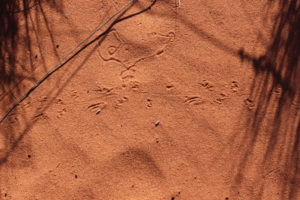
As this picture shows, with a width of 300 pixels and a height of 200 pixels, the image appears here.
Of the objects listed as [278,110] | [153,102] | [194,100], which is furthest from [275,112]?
[153,102]

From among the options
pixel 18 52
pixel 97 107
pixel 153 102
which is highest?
pixel 18 52

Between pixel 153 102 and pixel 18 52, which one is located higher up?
pixel 18 52

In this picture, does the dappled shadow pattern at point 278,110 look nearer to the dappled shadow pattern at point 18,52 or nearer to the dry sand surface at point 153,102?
the dry sand surface at point 153,102

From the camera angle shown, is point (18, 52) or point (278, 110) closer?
point (278, 110)

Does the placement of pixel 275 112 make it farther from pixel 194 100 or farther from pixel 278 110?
pixel 194 100

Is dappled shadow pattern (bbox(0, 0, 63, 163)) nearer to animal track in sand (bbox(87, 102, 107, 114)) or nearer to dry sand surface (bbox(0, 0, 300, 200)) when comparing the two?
dry sand surface (bbox(0, 0, 300, 200))

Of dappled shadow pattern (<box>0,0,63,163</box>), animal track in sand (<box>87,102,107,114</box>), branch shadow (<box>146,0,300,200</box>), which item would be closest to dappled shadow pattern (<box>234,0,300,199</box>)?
branch shadow (<box>146,0,300,200</box>)

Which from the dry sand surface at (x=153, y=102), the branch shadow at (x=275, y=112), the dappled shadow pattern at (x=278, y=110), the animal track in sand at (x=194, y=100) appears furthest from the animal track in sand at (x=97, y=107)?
the dappled shadow pattern at (x=278, y=110)
